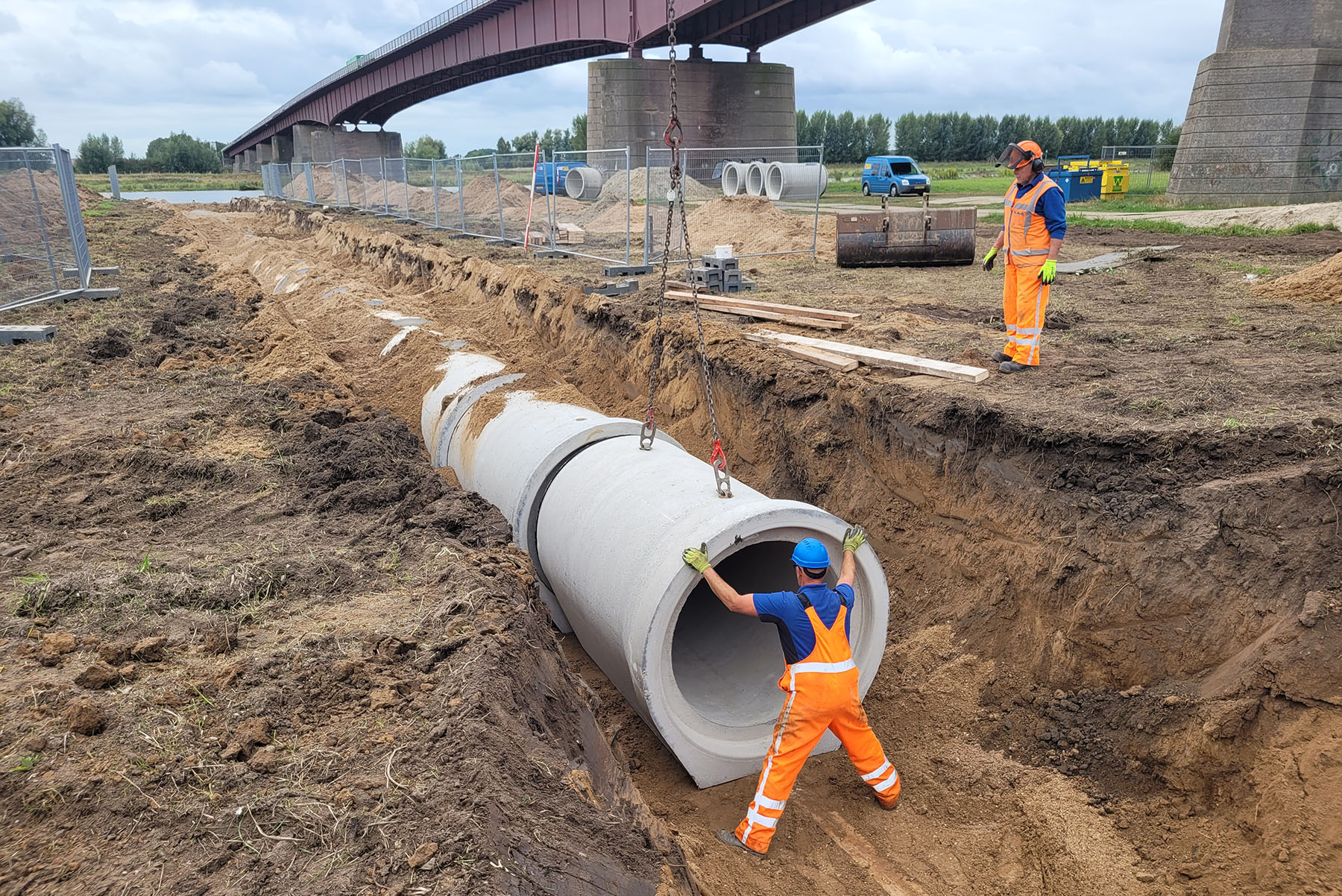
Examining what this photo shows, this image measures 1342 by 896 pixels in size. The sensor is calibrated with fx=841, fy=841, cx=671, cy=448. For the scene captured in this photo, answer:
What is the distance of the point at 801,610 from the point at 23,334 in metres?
11.5

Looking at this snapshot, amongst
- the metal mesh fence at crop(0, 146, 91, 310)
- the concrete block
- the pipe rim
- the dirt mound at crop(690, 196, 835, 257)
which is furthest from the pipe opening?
the metal mesh fence at crop(0, 146, 91, 310)

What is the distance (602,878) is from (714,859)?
1837 mm

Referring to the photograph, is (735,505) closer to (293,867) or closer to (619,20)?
(293,867)

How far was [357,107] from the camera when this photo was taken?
6056 cm

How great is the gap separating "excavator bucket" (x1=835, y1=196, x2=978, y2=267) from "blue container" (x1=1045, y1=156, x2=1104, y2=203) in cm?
1791

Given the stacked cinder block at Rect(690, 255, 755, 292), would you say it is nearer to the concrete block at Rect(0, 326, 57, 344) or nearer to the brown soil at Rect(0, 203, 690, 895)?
the brown soil at Rect(0, 203, 690, 895)

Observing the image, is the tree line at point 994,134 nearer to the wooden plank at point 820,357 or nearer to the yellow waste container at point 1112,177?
the yellow waste container at point 1112,177

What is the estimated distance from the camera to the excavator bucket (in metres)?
13.9

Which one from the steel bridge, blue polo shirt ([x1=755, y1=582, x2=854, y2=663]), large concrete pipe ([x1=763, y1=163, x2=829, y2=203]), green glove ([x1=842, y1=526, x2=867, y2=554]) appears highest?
the steel bridge

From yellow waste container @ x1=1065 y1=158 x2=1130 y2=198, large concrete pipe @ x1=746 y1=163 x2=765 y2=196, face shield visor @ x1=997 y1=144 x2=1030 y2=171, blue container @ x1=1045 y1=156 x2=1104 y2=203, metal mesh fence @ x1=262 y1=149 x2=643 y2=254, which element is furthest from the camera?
yellow waste container @ x1=1065 y1=158 x2=1130 y2=198

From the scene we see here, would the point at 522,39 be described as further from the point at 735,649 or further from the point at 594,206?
the point at 735,649

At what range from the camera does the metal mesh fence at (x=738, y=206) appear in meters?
16.6

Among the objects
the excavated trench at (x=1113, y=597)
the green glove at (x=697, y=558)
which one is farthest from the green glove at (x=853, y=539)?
the excavated trench at (x=1113, y=597)

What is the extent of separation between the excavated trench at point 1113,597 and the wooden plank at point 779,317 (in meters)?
1.46
